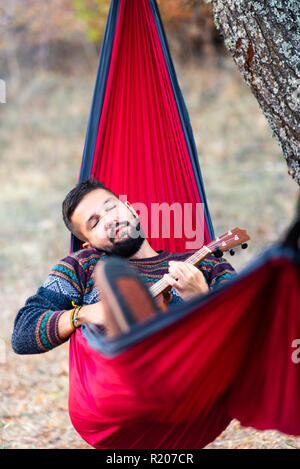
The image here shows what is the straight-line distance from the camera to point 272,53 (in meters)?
1.89

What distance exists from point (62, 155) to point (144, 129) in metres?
5.95

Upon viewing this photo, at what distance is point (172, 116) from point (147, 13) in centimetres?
47

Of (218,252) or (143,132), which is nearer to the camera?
(218,252)

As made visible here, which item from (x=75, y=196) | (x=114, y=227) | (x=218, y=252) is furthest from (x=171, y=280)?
(x=75, y=196)

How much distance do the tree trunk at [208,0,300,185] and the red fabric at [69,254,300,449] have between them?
76 cm

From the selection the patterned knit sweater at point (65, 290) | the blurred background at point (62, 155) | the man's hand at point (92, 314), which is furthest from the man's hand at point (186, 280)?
the blurred background at point (62, 155)

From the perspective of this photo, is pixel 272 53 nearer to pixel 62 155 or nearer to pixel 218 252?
pixel 218 252

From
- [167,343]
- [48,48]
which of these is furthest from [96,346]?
[48,48]

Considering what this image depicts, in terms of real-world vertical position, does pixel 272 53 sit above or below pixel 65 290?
above

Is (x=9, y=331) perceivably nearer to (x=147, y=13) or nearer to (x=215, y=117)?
(x=147, y=13)

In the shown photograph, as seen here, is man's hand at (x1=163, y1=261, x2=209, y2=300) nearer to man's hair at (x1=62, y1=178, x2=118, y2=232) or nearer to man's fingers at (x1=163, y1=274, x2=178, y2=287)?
man's fingers at (x1=163, y1=274, x2=178, y2=287)

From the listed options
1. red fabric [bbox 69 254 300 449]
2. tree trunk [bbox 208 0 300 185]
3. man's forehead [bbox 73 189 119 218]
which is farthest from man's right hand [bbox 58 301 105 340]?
tree trunk [bbox 208 0 300 185]

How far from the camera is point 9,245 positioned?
19.5ft

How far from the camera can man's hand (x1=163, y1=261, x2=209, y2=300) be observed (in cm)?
186
